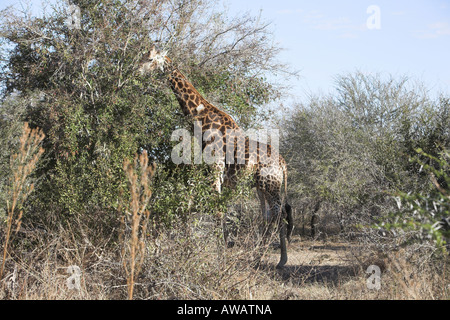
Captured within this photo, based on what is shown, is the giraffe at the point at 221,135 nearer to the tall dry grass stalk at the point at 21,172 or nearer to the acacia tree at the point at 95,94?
the acacia tree at the point at 95,94

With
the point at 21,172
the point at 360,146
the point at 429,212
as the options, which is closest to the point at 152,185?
the point at 21,172

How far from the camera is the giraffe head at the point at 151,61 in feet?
24.3

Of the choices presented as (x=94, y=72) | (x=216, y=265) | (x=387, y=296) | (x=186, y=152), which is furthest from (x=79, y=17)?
(x=387, y=296)

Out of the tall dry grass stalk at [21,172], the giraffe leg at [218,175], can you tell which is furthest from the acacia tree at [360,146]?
the tall dry grass stalk at [21,172]

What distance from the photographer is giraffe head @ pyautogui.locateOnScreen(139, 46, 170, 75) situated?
24.3 ft

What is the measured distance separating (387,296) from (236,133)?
158 inches

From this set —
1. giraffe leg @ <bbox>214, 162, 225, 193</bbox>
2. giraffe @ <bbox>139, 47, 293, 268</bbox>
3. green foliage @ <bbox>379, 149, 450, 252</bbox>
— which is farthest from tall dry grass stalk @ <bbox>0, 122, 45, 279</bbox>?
green foliage @ <bbox>379, 149, 450, 252</bbox>

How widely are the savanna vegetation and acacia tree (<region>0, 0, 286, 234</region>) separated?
0.03 m

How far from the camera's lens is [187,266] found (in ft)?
17.5

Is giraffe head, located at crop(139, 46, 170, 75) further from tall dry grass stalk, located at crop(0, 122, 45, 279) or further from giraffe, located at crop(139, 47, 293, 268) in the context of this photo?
tall dry grass stalk, located at crop(0, 122, 45, 279)

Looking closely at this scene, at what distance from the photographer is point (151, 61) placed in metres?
7.46

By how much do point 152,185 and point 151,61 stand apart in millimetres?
2625

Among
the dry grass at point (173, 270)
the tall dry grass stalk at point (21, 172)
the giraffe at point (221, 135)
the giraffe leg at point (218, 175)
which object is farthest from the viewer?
the giraffe at point (221, 135)

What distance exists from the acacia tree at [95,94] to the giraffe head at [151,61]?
118 millimetres
